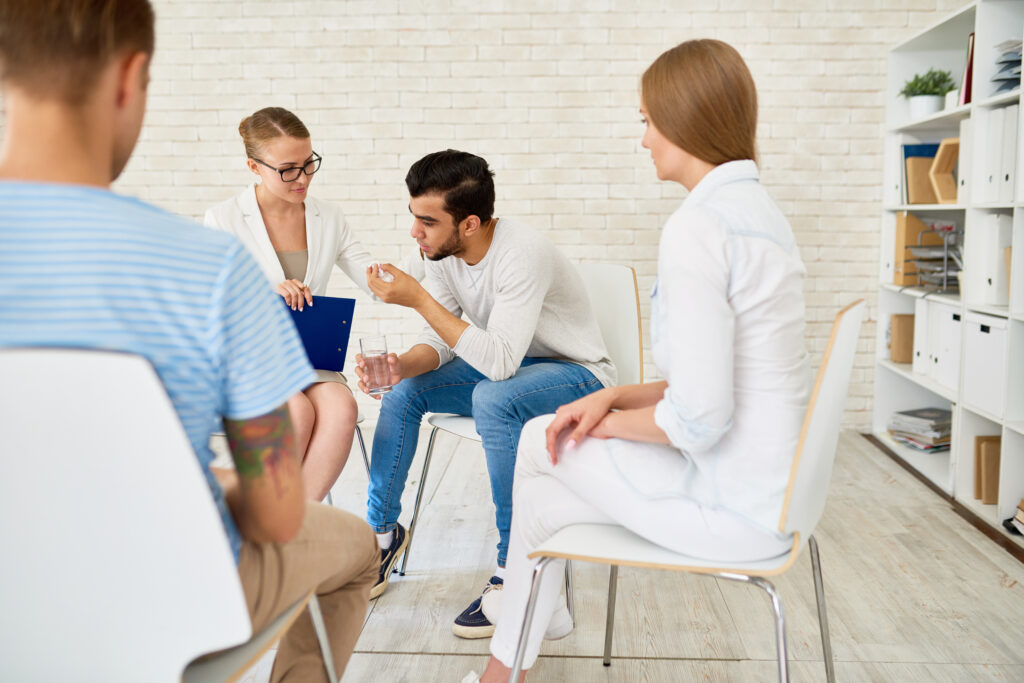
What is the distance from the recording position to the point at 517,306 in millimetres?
1980

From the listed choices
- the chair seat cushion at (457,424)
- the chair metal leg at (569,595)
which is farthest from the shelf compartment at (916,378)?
the chair seat cushion at (457,424)

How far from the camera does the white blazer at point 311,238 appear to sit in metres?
2.25

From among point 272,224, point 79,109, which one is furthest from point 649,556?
point 272,224

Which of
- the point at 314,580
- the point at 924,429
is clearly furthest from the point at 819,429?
the point at 924,429

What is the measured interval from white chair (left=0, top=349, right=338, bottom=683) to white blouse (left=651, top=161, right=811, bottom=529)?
0.67 meters

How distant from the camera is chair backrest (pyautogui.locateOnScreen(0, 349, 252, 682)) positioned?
0.74 metres

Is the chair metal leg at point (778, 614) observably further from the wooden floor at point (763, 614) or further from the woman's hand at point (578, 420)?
the wooden floor at point (763, 614)

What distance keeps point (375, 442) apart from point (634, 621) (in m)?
0.82

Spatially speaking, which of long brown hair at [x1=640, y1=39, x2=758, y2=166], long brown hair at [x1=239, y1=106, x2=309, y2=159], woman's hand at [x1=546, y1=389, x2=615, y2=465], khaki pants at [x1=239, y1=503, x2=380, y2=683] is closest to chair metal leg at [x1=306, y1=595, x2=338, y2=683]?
khaki pants at [x1=239, y1=503, x2=380, y2=683]

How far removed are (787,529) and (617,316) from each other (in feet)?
3.86

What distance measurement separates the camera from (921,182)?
331 cm

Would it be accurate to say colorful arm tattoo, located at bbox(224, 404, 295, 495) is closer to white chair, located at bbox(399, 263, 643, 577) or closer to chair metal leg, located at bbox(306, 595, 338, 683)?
chair metal leg, located at bbox(306, 595, 338, 683)

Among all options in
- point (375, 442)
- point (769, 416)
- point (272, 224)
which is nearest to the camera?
point (769, 416)

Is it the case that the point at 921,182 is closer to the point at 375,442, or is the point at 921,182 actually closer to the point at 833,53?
the point at 833,53
